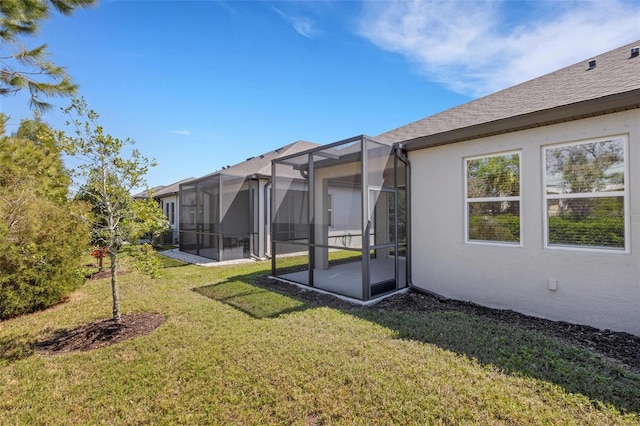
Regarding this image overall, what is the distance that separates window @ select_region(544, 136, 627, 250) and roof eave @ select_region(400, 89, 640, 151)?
1.48 ft

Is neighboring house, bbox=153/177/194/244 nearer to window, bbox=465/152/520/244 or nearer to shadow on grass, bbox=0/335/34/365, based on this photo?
shadow on grass, bbox=0/335/34/365

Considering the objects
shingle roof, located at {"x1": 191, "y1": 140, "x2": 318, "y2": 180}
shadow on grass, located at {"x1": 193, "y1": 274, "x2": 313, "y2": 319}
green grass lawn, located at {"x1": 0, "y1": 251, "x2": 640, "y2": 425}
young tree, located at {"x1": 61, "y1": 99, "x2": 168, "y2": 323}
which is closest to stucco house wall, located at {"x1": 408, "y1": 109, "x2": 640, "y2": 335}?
green grass lawn, located at {"x1": 0, "y1": 251, "x2": 640, "y2": 425}

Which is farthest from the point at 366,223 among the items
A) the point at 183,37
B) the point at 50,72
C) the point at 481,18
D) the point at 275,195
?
the point at 183,37

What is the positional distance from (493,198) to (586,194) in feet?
4.32

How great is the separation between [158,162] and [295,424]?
171 inches

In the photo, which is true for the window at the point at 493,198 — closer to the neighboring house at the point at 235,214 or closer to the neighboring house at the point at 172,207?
the neighboring house at the point at 235,214

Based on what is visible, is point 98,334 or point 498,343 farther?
point 98,334

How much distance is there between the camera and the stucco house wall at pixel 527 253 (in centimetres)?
418

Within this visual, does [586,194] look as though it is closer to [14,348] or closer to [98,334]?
[98,334]

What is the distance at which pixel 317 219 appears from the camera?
310 inches

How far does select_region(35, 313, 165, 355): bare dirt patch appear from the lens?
4078 mm

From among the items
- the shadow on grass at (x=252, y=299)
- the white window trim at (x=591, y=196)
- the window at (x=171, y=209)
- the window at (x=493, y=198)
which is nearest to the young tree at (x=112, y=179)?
the shadow on grass at (x=252, y=299)

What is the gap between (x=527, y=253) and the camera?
5059 millimetres

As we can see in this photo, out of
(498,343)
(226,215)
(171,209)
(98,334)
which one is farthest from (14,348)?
(171,209)
